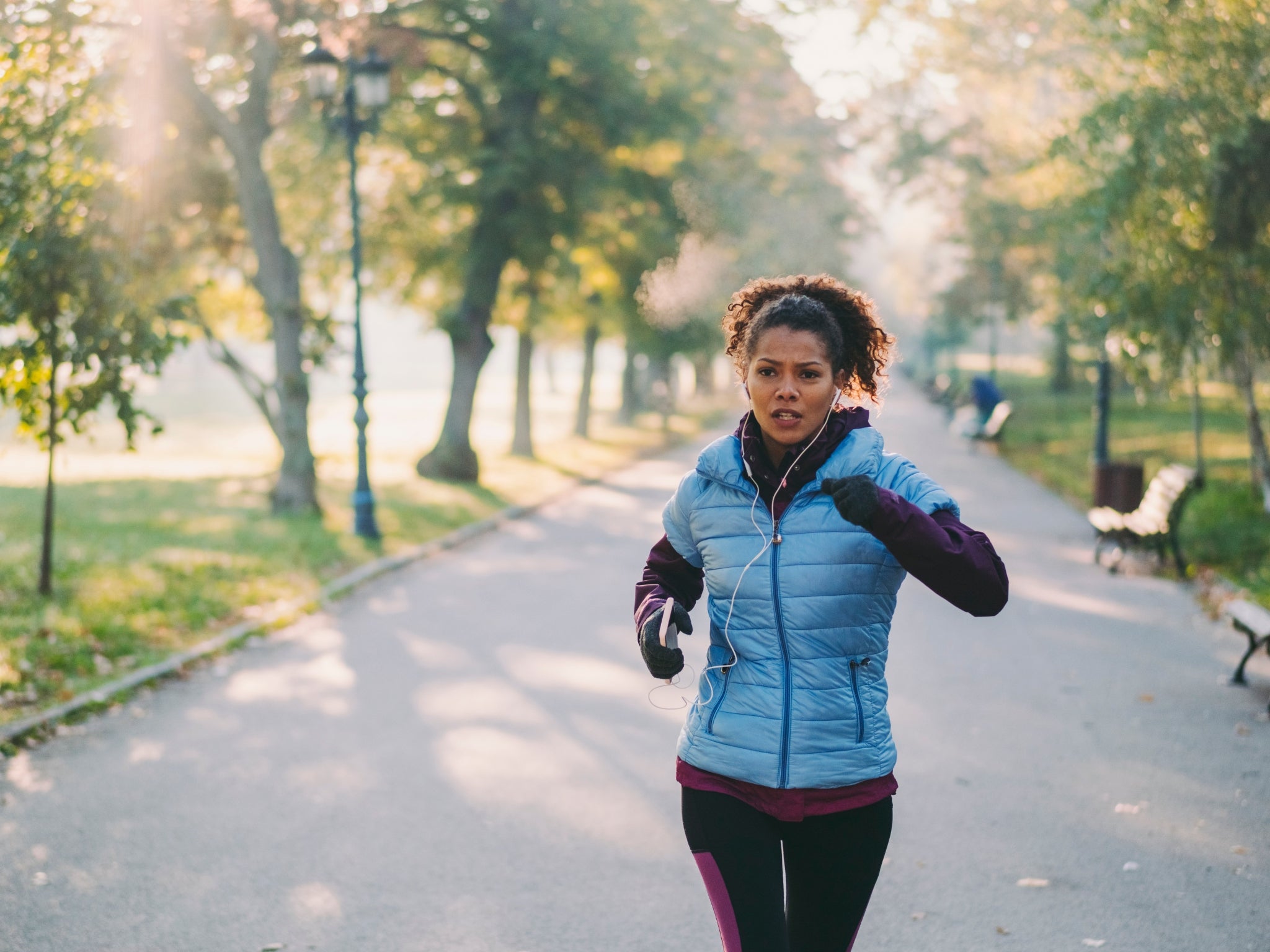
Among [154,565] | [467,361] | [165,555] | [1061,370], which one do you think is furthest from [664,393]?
[154,565]

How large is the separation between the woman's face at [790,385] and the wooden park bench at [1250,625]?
5.79 m

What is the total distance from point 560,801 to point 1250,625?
4584 millimetres

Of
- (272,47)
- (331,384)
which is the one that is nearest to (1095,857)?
(272,47)

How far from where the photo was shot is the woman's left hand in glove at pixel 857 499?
2574mm

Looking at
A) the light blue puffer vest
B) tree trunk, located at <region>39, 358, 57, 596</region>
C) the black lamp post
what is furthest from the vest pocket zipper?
the black lamp post

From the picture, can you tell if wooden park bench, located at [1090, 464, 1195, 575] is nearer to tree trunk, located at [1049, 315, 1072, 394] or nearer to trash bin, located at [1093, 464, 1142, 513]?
trash bin, located at [1093, 464, 1142, 513]

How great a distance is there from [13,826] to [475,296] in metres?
17.1

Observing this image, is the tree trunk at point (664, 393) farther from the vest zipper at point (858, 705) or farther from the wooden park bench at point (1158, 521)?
the vest zipper at point (858, 705)

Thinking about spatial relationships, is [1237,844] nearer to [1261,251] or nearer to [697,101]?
[1261,251]

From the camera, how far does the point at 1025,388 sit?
55.4m

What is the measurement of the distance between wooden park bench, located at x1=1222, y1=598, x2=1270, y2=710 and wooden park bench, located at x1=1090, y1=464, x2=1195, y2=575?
364 centimetres

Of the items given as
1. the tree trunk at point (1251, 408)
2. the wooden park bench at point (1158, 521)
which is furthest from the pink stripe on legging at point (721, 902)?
the tree trunk at point (1251, 408)

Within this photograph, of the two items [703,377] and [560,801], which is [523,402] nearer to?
[560,801]

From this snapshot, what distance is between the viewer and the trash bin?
14570 millimetres
